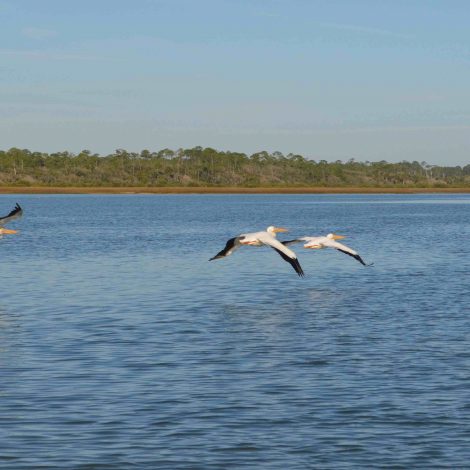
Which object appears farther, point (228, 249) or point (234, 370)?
point (228, 249)

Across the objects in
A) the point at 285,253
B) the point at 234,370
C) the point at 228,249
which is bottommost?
the point at 234,370

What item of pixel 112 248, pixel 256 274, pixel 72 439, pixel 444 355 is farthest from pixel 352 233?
pixel 72 439

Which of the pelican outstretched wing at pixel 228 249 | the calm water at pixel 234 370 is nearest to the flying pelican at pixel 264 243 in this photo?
the pelican outstretched wing at pixel 228 249

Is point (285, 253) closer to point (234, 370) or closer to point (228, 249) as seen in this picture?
point (228, 249)

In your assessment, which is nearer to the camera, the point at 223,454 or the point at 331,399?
the point at 223,454

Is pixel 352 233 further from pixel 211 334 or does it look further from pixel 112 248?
pixel 211 334

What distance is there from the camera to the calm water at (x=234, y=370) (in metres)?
12.3

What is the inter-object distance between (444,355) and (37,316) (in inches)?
374

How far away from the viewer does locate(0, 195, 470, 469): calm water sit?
1233cm

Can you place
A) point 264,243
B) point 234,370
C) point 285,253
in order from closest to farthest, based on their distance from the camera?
1. point 234,370
2. point 285,253
3. point 264,243

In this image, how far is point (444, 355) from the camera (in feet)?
59.6

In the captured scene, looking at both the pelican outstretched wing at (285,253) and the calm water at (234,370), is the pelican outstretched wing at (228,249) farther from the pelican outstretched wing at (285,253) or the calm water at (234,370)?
the calm water at (234,370)

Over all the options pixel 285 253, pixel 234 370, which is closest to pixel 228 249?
pixel 285 253

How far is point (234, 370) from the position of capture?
1695 centimetres
